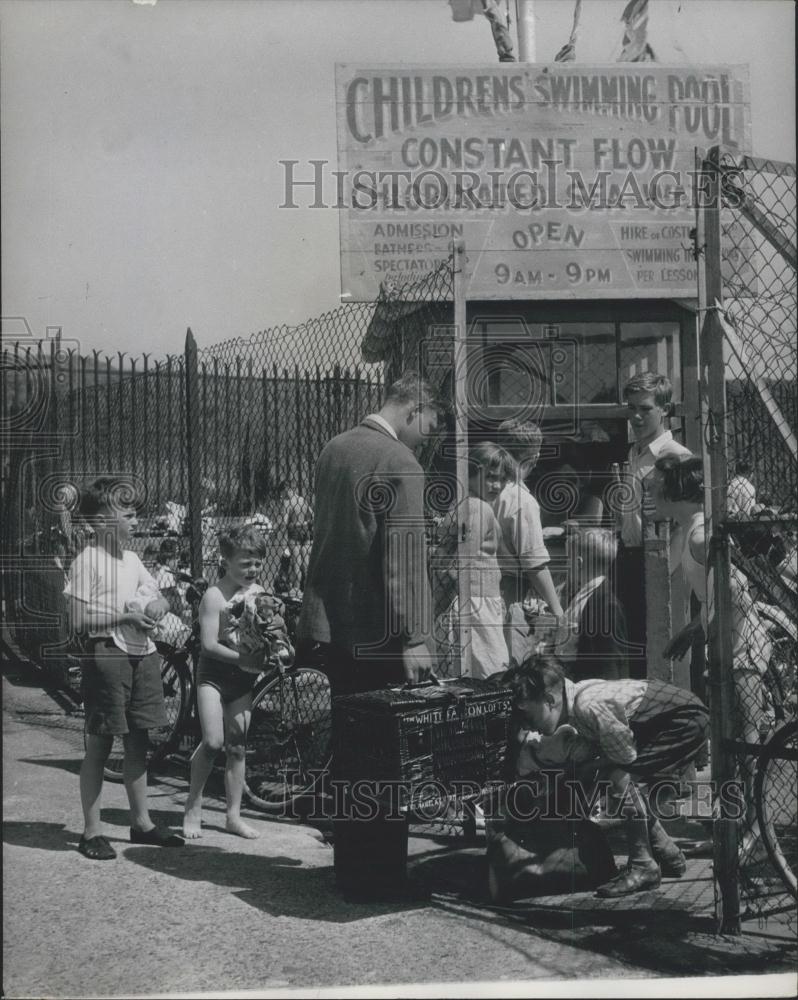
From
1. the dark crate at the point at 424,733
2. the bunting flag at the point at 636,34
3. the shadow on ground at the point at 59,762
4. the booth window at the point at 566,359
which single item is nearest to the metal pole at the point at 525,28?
the bunting flag at the point at 636,34

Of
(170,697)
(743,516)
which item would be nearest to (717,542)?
(743,516)

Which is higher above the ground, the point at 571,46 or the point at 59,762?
the point at 571,46

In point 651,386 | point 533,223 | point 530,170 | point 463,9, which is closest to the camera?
point 463,9

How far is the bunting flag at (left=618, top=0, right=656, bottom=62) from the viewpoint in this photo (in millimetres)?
4555

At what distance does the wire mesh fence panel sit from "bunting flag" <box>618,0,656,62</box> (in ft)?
2.79

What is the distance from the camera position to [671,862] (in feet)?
14.6

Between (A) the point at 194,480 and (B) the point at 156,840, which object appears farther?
(A) the point at 194,480

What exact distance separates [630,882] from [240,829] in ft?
5.84

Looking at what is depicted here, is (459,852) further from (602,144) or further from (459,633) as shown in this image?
(602,144)

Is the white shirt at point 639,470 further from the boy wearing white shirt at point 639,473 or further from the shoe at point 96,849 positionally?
the shoe at point 96,849

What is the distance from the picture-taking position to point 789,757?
3791 millimetres

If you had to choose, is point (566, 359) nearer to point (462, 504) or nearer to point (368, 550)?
point (462, 504)

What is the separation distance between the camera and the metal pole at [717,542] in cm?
393

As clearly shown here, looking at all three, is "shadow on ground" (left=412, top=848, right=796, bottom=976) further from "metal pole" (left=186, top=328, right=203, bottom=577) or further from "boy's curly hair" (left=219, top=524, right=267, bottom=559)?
"metal pole" (left=186, top=328, right=203, bottom=577)
